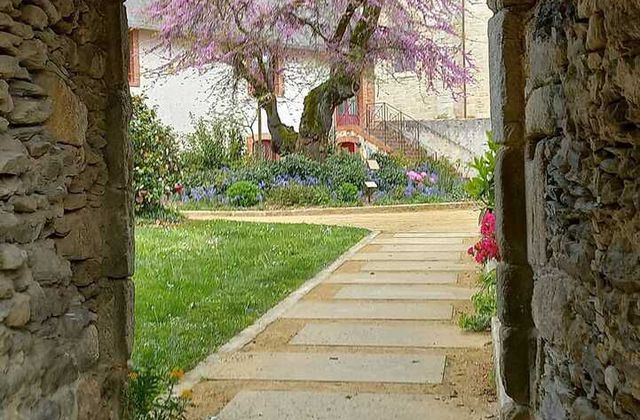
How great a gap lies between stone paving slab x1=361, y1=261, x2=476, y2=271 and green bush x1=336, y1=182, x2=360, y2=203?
7.22 meters

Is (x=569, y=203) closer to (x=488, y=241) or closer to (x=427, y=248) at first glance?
(x=488, y=241)

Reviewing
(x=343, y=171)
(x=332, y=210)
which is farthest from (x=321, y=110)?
(x=332, y=210)

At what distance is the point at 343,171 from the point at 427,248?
22.8 ft

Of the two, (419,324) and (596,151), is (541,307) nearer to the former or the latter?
(596,151)

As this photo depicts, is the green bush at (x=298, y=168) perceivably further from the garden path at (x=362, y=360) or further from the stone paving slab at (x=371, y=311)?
the stone paving slab at (x=371, y=311)

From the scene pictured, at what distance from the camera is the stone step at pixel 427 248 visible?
29.5 ft

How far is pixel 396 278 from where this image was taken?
7.15m

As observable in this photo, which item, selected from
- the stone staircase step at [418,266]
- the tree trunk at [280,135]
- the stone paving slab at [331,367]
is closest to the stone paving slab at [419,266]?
the stone staircase step at [418,266]

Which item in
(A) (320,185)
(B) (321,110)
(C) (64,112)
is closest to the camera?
(C) (64,112)

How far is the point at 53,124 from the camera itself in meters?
2.65

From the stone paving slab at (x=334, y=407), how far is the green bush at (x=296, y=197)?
11039 millimetres

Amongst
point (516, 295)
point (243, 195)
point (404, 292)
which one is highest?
point (243, 195)

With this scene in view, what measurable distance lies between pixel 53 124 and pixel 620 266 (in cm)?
173

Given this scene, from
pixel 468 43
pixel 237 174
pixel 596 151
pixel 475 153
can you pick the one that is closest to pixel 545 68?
pixel 596 151
